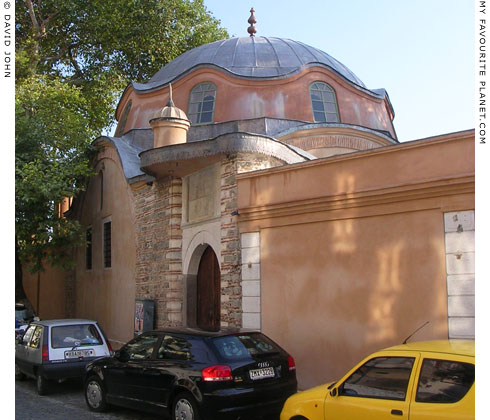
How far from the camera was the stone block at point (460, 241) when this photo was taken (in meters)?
7.58

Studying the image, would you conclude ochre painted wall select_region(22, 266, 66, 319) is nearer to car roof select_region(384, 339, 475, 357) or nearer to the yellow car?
the yellow car

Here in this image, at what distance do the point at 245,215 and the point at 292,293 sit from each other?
178 centimetres

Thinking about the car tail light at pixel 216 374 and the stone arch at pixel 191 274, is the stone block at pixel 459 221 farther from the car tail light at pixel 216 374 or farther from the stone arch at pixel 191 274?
the stone arch at pixel 191 274

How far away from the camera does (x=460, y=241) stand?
7672 mm

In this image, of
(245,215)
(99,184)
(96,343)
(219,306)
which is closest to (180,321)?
(219,306)

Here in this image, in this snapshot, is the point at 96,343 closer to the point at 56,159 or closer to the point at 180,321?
the point at 180,321

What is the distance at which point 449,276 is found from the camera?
7695mm

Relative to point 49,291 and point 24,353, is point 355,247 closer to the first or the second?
point 24,353

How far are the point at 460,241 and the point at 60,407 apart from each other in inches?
259


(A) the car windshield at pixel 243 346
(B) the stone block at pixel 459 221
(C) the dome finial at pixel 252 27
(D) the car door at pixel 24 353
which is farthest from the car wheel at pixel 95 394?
(C) the dome finial at pixel 252 27

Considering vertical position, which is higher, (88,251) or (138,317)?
(88,251)

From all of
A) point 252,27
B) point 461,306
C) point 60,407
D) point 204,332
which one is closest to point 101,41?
point 252,27

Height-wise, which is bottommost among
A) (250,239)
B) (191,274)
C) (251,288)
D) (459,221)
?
(251,288)

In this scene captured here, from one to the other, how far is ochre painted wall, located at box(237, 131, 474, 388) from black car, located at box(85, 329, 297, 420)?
1630 mm
